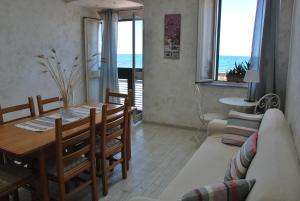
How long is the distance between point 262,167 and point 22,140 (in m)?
1.72

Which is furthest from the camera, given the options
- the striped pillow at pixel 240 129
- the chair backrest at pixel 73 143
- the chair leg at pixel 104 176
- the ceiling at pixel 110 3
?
the ceiling at pixel 110 3

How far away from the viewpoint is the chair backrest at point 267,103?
→ 11.4 ft

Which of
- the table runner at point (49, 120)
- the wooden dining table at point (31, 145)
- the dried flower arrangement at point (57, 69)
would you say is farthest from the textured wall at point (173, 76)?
the wooden dining table at point (31, 145)

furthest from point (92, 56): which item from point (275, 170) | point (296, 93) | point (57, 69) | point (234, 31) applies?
point (275, 170)

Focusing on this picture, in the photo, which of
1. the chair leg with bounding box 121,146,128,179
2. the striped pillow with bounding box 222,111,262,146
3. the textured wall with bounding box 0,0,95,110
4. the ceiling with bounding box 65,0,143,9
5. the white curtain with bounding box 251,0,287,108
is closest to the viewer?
the striped pillow with bounding box 222,111,262,146

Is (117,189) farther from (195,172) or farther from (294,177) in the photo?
(294,177)

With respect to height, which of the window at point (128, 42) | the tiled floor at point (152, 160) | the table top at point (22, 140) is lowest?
the tiled floor at point (152, 160)

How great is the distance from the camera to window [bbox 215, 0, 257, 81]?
4328 millimetres

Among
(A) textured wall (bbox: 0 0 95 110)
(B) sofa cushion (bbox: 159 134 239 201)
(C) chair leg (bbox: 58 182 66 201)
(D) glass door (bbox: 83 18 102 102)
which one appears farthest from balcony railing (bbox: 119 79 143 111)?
(C) chair leg (bbox: 58 182 66 201)

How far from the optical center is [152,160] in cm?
327

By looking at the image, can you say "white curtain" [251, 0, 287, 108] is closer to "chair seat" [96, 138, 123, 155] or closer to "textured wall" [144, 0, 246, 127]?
"textured wall" [144, 0, 246, 127]

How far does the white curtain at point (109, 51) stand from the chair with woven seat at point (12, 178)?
3394mm

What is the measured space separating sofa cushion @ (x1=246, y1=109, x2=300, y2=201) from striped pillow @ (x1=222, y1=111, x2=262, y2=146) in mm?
645

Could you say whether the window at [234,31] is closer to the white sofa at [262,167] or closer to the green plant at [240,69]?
the green plant at [240,69]
